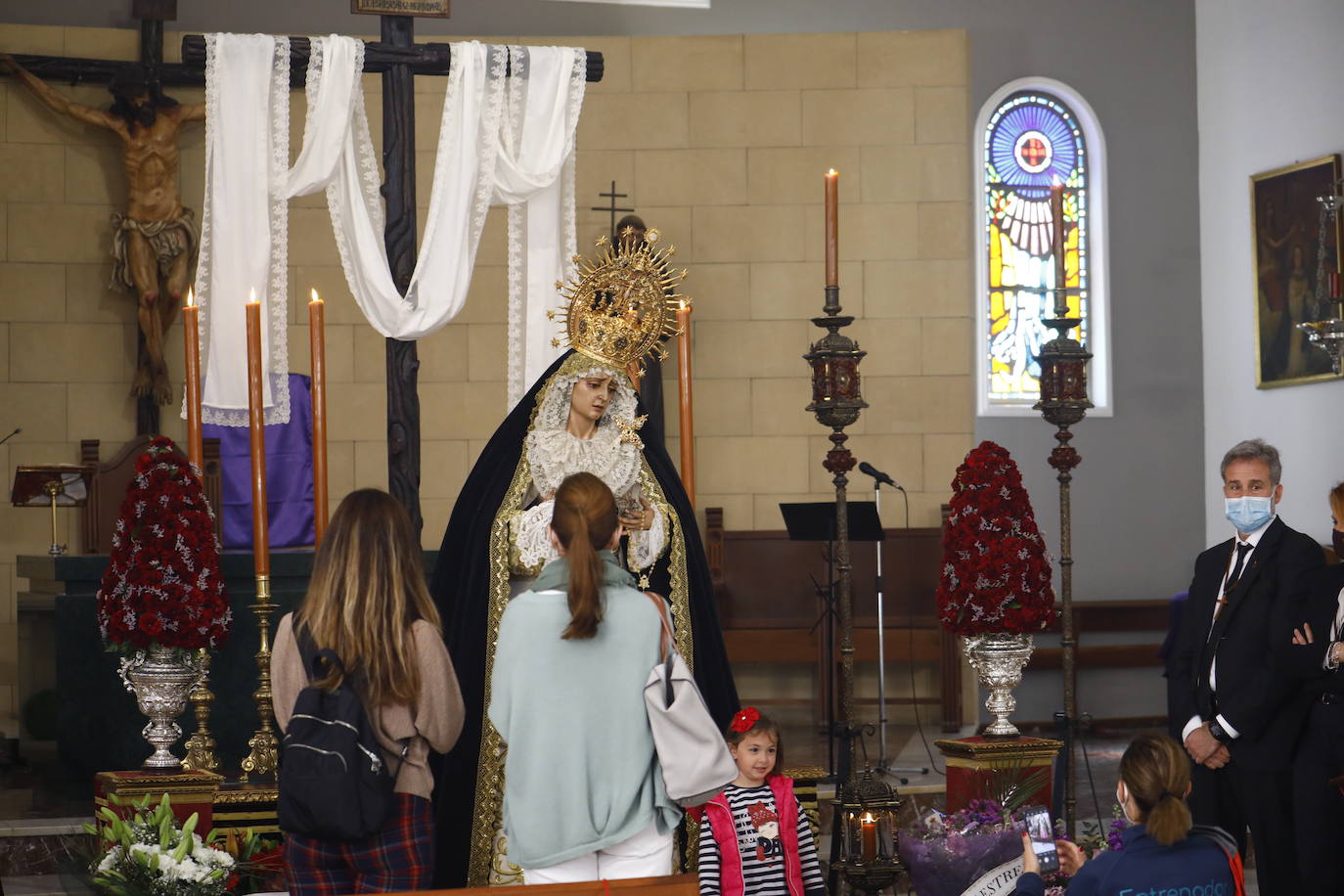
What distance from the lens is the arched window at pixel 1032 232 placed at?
964 cm

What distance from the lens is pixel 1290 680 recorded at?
427 cm

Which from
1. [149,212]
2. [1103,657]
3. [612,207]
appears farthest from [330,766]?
[1103,657]

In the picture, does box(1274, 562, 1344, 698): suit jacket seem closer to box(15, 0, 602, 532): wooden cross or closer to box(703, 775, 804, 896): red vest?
box(703, 775, 804, 896): red vest

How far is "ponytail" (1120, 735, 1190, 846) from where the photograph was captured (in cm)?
297

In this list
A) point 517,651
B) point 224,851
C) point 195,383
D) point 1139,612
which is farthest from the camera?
point 1139,612

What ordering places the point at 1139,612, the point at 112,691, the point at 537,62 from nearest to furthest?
1. the point at 537,62
2. the point at 112,691
3. the point at 1139,612

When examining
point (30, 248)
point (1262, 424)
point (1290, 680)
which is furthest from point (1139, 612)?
point (30, 248)

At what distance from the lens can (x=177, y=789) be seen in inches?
177

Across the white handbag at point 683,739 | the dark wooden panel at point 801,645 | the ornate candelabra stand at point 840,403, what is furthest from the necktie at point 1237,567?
the dark wooden panel at point 801,645

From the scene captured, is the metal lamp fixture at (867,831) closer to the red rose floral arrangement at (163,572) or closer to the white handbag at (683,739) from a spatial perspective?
the white handbag at (683,739)

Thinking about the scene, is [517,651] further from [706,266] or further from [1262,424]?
[1262,424]

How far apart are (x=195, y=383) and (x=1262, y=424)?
6745mm

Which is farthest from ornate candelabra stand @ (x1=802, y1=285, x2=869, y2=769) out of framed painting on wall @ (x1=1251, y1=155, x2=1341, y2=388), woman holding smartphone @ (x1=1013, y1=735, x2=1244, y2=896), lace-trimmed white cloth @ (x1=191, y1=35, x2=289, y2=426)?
framed painting on wall @ (x1=1251, y1=155, x2=1341, y2=388)

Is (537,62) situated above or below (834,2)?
below
